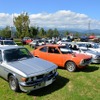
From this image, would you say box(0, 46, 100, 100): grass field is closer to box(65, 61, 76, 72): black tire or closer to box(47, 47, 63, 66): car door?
box(65, 61, 76, 72): black tire

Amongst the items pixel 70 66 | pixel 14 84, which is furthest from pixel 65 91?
pixel 70 66

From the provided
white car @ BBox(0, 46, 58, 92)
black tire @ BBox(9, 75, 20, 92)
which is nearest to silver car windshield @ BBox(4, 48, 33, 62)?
white car @ BBox(0, 46, 58, 92)

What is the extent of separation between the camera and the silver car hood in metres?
6.93

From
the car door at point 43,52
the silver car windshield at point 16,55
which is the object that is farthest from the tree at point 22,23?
the silver car windshield at point 16,55

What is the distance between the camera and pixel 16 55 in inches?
325

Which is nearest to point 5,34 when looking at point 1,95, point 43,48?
point 43,48

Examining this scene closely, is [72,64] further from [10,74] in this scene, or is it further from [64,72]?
[10,74]

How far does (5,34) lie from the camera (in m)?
67.4

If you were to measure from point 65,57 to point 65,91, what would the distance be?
10.5ft

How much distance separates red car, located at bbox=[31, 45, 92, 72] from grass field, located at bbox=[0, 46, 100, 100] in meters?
1.20

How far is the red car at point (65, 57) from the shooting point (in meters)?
9.96

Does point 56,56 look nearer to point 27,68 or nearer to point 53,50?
point 53,50

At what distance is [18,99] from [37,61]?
6.38 ft

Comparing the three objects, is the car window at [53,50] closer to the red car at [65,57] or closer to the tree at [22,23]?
the red car at [65,57]
